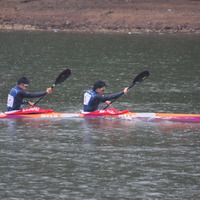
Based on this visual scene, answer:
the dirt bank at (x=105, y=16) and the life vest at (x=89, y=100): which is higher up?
the dirt bank at (x=105, y=16)

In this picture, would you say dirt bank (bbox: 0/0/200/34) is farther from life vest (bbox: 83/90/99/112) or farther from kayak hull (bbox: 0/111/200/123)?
kayak hull (bbox: 0/111/200/123)

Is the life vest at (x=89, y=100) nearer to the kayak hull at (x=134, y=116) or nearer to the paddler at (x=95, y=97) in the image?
the paddler at (x=95, y=97)

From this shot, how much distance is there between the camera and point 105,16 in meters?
68.5

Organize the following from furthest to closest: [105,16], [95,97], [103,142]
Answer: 1. [105,16]
2. [95,97]
3. [103,142]

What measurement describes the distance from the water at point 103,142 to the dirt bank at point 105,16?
668 inches

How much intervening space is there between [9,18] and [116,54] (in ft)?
56.8

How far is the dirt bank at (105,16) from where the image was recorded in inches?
2650

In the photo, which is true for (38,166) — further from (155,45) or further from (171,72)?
(155,45)

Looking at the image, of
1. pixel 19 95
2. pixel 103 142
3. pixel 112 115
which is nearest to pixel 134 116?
pixel 112 115

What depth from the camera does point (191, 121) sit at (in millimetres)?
30969

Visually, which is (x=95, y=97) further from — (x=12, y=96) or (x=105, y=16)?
(x=105, y=16)

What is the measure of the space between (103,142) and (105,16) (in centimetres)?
4241

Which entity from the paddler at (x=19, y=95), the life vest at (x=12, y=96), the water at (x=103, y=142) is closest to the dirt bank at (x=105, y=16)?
the water at (x=103, y=142)

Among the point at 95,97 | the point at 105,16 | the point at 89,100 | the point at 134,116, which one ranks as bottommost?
the point at 134,116
